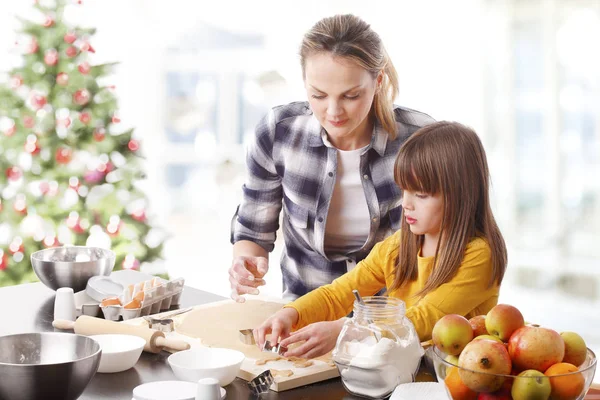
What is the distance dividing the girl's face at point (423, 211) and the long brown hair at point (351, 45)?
1.24ft

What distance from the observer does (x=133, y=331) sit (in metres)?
1.72

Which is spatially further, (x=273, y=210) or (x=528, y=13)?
(x=528, y=13)

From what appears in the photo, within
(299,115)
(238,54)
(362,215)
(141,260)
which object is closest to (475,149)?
(362,215)

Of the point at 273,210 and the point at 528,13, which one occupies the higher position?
the point at 528,13

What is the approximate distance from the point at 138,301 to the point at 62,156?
8.53ft

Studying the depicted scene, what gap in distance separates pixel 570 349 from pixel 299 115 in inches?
52.2

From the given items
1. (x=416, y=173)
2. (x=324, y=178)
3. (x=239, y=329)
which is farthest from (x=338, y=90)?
(x=239, y=329)

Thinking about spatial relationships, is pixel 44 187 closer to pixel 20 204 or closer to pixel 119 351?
pixel 20 204

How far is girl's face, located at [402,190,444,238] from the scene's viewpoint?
74.1 inches

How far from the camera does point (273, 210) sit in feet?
8.14

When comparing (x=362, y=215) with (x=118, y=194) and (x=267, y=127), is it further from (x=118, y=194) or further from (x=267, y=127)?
(x=118, y=194)

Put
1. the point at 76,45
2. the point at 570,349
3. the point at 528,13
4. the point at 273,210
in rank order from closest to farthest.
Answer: the point at 570,349, the point at 273,210, the point at 76,45, the point at 528,13

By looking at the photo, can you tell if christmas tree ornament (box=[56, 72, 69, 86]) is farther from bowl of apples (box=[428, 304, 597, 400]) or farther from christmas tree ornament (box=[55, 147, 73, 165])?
bowl of apples (box=[428, 304, 597, 400])

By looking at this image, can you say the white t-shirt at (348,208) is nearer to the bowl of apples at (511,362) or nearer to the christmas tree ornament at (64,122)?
the bowl of apples at (511,362)
